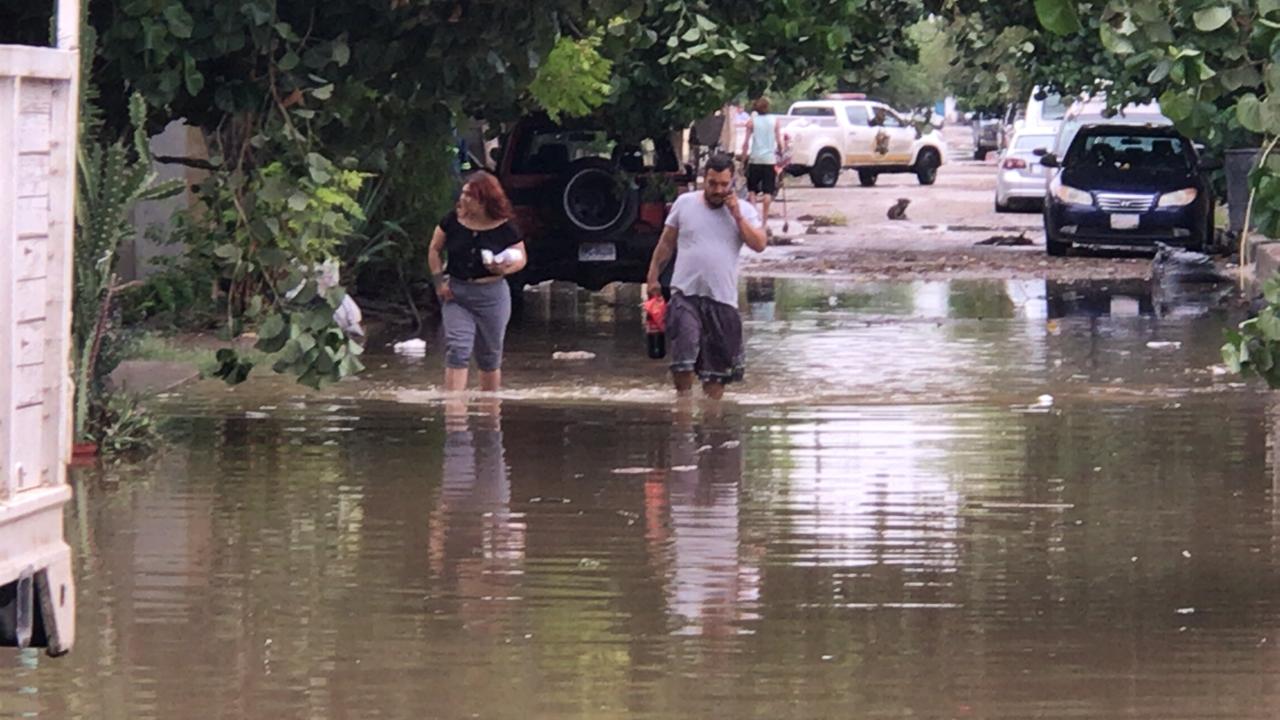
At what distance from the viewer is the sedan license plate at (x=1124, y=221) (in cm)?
2773

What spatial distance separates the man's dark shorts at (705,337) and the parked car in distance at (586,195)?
23.5ft

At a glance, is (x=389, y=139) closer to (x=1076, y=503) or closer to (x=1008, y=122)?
(x=1076, y=503)

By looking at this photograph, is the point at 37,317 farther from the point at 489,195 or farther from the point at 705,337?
the point at 705,337

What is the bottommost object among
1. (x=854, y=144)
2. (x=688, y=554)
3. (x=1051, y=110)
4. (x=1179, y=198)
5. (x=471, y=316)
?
(x=688, y=554)

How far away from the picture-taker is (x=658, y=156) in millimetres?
21578

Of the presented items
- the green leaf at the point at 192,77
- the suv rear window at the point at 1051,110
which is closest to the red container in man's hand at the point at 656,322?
the green leaf at the point at 192,77

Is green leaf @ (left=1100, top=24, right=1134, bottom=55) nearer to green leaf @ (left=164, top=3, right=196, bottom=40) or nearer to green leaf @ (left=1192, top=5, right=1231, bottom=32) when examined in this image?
green leaf @ (left=1192, top=5, right=1231, bottom=32)

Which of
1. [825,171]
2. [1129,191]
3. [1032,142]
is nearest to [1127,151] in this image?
[1129,191]

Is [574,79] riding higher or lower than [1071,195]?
higher

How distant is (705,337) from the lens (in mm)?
14078

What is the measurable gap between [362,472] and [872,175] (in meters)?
42.3

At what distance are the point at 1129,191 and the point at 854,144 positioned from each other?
24449 millimetres

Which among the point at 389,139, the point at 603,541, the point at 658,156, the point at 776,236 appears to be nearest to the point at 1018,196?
the point at 776,236

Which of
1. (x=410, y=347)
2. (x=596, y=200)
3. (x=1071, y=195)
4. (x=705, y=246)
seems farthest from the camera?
(x=1071, y=195)
